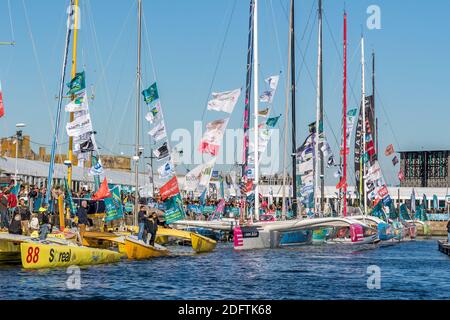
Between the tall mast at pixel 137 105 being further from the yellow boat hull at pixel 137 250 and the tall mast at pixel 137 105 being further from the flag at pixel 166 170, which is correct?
the yellow boat hull at pixel 137 250

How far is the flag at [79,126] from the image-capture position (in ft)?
135

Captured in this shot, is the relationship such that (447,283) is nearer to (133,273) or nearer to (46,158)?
(133,273)

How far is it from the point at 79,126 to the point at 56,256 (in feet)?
32.2

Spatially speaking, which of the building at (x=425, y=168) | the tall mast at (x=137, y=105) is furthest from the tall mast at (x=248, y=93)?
the building at (x=425, y=168)

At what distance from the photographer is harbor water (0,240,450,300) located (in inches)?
1030

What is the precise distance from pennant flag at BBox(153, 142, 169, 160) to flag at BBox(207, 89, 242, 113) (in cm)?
344

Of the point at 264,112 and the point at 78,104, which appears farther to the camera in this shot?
the point at 264,112

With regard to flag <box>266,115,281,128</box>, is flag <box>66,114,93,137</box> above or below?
below

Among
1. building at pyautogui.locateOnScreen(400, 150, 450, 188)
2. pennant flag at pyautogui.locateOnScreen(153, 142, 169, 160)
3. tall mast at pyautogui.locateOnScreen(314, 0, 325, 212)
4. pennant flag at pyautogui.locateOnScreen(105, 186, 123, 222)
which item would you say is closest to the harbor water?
pennant flag at pyautogui.locateOnScreen(153, 142, 169, 160)

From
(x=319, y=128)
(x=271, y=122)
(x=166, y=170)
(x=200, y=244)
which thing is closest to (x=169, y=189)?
(x=166, y=170)

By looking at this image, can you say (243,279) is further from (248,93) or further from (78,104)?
(248,93)

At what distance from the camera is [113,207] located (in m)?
48.5

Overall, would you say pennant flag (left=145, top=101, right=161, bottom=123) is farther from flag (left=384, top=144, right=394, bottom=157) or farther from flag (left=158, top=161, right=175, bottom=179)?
flag (left=384, top=144, right=394, bottom=157)
